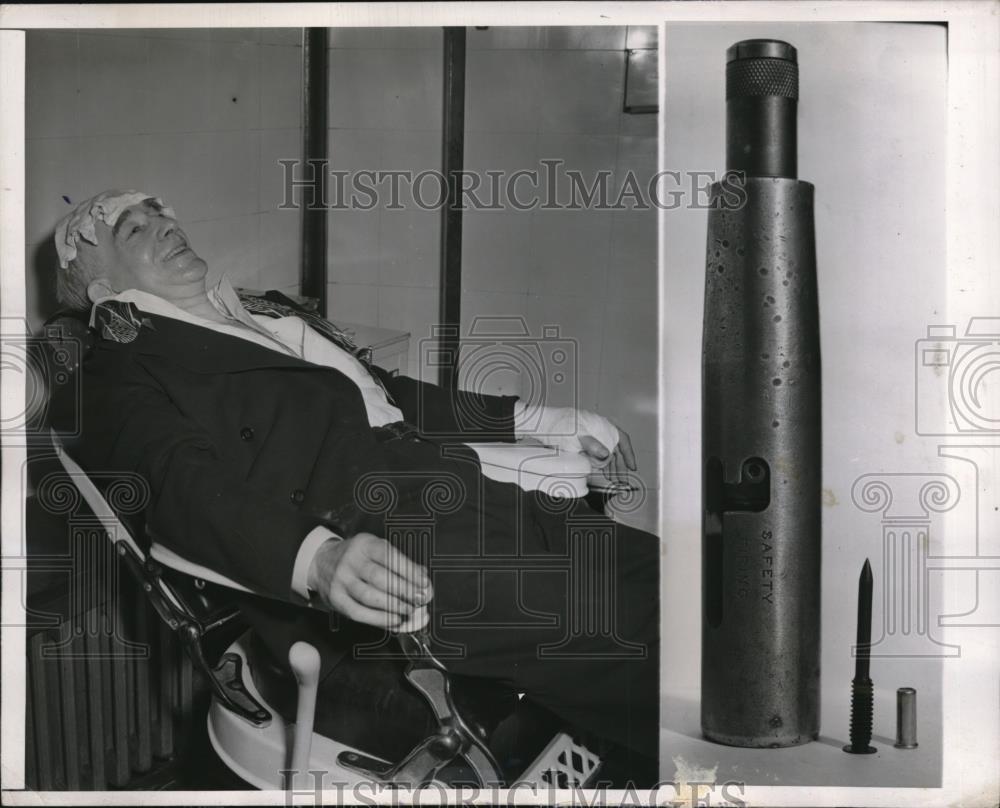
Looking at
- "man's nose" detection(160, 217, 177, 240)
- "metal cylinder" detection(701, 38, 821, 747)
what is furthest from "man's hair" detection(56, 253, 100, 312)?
"metal cylinder" detection(701, 38, 821, 747)

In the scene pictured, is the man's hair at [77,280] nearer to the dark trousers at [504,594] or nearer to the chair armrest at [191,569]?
the chair armrest at [191,569]

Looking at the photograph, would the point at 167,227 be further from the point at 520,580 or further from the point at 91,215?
the point at 520,580

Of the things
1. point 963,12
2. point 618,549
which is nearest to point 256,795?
point 618,549

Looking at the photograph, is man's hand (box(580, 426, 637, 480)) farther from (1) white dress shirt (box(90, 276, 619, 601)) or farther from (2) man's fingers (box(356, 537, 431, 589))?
(2) man's fingers (box(356, 537, 431, 589))

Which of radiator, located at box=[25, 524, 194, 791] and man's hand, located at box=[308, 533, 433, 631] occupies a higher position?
man's hand, located at box=[308, 533, 433, 631]

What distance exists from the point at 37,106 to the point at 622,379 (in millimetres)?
958

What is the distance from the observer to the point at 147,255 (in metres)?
1.73

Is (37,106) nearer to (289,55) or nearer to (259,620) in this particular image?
(289,55)

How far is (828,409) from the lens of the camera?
1.78 m

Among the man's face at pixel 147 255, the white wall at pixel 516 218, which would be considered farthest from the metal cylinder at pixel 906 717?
the man's face at pixel 147 255

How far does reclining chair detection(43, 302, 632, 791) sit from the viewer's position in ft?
5.55

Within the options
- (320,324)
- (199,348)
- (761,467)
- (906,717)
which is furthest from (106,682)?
(906,717)

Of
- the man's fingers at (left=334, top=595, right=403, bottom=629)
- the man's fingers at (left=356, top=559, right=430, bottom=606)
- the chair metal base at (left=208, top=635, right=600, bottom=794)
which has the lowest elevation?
the chair metal base at (left=208, top=635, right=600, bottom=794)

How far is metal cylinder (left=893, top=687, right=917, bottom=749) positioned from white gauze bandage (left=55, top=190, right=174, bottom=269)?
1307mm
